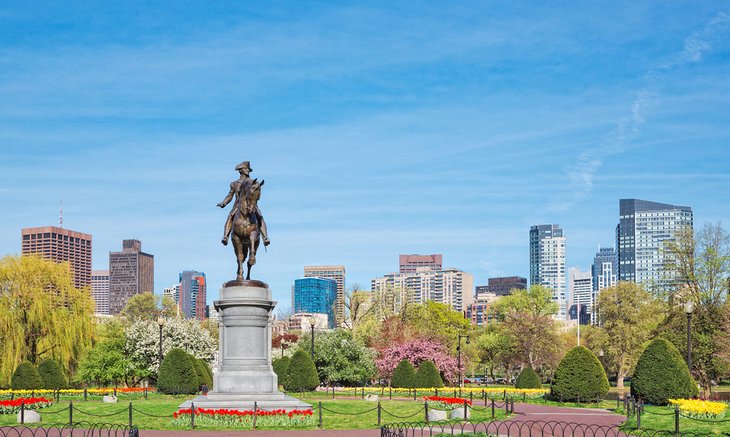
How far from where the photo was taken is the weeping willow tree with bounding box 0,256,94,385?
57.0 m

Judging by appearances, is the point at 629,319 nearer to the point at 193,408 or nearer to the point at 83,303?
the point at 83,303

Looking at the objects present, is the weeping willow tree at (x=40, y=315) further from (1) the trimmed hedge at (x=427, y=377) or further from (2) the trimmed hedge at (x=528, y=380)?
(2) the trimmed hedge at (x=528, y=380)

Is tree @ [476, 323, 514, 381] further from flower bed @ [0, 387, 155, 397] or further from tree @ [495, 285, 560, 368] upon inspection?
flower bed @ [0, 387, 155, 397]

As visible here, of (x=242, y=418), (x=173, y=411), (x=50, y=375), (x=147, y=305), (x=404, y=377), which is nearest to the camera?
(x=242, y=418)

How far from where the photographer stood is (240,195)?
3416 cm

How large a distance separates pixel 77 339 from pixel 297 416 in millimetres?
34574

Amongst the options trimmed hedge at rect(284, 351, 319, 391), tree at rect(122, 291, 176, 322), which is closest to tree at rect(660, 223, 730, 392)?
trimmed hedge at rect(284, 351, 319, 391)

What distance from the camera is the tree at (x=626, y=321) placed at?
275ft

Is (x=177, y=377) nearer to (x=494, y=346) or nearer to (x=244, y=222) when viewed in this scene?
(x=244, y=222)

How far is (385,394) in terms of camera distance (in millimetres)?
52500

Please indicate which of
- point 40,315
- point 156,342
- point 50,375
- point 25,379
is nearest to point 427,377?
point 50,375

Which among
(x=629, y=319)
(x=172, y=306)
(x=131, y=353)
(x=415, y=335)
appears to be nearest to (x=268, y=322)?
(x=131, y=353)

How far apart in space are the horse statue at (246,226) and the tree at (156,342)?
39562 millimetres

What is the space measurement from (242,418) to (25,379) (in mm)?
23505
